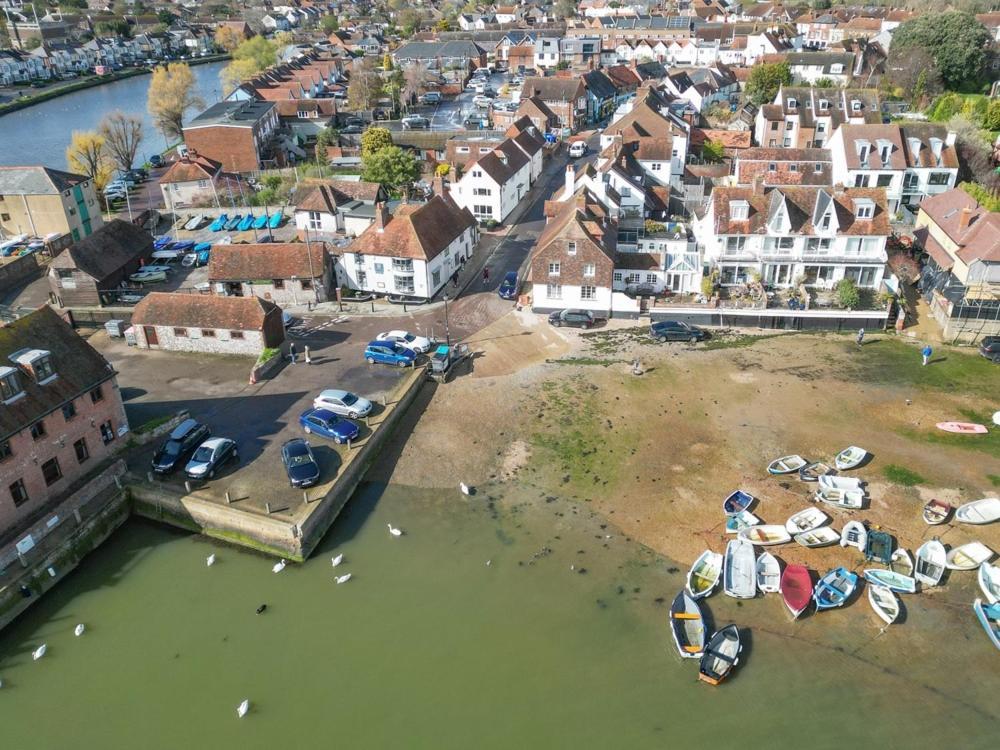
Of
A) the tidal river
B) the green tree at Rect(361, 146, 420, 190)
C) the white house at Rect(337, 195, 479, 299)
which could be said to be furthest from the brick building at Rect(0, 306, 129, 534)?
the tidal river

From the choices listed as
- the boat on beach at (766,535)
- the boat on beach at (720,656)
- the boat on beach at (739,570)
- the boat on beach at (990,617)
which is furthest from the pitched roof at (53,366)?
the boat on beach at (990,617)

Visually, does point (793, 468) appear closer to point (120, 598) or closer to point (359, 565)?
point (359, 565)

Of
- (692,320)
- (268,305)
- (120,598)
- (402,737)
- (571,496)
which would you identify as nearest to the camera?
(402,737)

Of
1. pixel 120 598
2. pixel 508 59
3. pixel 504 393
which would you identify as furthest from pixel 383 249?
pixel 508 59

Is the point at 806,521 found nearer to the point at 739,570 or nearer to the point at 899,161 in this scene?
the point at 739,570

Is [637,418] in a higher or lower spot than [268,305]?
lower

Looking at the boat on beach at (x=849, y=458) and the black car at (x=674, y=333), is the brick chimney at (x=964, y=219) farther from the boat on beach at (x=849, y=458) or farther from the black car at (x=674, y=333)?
the boat on beach at (x=849, y=458)
